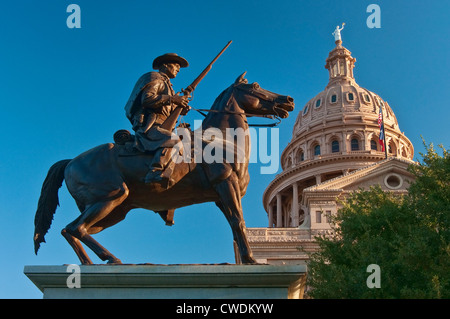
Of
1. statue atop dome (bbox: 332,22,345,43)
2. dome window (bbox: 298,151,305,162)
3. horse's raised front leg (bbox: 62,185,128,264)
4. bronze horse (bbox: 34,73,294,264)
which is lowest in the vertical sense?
horse's raised front leg (bbox: 62,185,128,264)

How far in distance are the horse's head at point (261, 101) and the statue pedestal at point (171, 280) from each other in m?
3.29

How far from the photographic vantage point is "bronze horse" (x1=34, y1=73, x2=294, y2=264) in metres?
10.3

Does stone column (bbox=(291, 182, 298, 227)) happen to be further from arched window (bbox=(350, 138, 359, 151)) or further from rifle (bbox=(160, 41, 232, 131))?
rifle (bbox=(160, 41, 232, 131))

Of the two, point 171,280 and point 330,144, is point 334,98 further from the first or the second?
point 171,280

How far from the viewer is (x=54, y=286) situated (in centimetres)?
958

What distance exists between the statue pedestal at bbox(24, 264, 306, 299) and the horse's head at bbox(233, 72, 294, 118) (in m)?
3.29

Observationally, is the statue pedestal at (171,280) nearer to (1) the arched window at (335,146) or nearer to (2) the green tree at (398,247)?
(2) the green tree at (398,247)

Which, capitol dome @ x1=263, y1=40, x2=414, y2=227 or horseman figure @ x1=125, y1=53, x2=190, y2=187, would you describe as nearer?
horseman figure @ x1=125, y1=53, x2=190, y2=187

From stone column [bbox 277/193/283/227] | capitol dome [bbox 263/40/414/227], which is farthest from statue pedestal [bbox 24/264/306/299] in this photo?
stone column [bbox 277/193/283/227]

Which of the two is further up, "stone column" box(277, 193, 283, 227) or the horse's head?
"stone column" box(277, 193, 283, 227)

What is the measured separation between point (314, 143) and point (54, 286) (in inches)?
3096

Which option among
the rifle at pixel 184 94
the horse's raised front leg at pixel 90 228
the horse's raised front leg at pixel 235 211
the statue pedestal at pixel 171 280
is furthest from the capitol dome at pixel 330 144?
the statue pedestal at pixel 171 280
